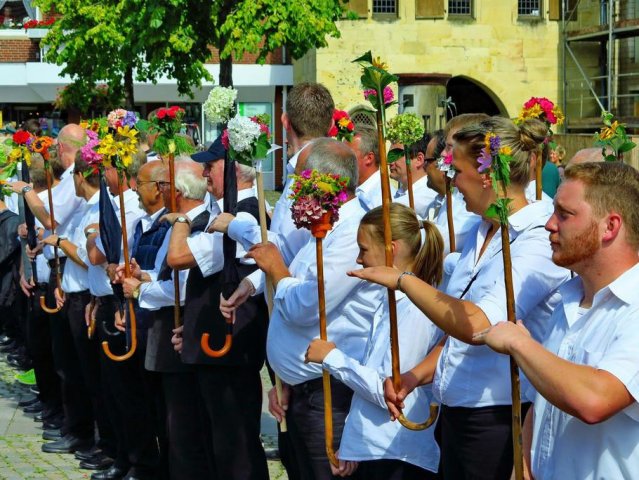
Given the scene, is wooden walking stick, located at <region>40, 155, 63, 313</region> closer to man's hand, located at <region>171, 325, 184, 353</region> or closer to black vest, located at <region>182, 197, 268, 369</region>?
man's hand, located at <region>171, 325, 184, 353</region>

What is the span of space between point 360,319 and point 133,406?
9.52ft

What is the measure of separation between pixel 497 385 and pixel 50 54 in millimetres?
22938

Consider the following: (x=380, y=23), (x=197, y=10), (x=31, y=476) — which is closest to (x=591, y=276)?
(x=31, y=476)

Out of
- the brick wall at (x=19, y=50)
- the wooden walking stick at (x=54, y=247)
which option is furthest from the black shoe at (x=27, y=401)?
the brick wall at (x=19, y=50)

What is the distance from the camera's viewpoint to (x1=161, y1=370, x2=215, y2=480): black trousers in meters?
6.65

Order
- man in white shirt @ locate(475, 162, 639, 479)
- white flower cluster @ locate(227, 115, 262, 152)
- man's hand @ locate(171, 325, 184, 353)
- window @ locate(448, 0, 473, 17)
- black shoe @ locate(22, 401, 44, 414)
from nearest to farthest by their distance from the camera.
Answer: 1. man in white shirt @ locate(475, 162, 639, 479)
2. white flower cluster @ locate(227, 115, 262, 152)
3. man's hand @ locate(171, 325, 184, 353)
4. black shoe @ locate(22, 401, 44, 414)
5. window @ locate(448, 0, 473, 17)

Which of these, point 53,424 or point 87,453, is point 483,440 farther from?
point 53,424

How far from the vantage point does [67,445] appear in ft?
28.8

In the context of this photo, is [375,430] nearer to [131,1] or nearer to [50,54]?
[131,1]

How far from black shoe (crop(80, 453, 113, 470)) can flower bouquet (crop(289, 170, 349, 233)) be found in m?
4.06

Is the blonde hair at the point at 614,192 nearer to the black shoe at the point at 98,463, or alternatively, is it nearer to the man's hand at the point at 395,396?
the man's hand at the point at 395,396

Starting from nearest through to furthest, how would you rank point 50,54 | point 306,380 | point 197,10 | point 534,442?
1. point 534,442
2. point 306,380
3. point 197,10
4. point 50,54

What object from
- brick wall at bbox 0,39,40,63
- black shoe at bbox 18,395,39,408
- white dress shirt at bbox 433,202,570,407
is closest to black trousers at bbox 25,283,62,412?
black shoe at bbox 18,395,39,408

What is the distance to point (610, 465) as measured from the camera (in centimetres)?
339
